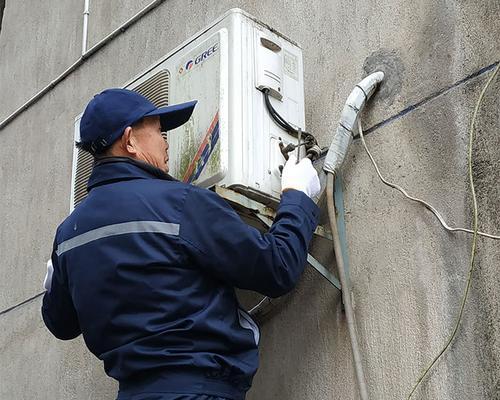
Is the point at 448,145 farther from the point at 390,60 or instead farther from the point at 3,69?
the point at 3,69

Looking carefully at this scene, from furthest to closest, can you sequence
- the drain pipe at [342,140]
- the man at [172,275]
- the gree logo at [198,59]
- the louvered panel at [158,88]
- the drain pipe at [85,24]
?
the drain pipe at [85,24] → the louvered panel at [158,88] → the gree logo at [198,59] → the drain pipe at [342,140] → the man at [172,275]

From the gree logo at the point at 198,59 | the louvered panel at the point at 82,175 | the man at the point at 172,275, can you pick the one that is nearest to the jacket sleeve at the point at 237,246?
the man at the point at 172,275

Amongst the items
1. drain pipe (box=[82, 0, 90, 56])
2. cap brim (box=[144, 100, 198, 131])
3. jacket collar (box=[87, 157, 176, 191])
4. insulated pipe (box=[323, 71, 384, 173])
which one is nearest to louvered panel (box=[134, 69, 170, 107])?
cap brim (box=[144, 100, 198, 131])

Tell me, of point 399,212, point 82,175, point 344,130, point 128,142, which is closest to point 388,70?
point 344,130

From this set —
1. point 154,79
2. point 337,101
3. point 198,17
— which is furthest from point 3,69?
point 337,101

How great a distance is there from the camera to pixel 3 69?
5559mm

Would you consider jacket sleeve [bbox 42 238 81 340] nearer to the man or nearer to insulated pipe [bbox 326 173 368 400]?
the man

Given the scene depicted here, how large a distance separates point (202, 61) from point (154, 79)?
283 mm

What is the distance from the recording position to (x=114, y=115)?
2.69 meters

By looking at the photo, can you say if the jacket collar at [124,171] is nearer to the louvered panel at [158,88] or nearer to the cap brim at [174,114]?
the cap brim at [174,114]

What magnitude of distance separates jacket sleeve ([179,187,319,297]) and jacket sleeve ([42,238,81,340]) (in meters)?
0.54

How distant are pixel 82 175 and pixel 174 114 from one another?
2.77ft

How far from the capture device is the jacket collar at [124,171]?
2607 millimetres

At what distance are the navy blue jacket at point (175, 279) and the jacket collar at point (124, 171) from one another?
0.12ft
